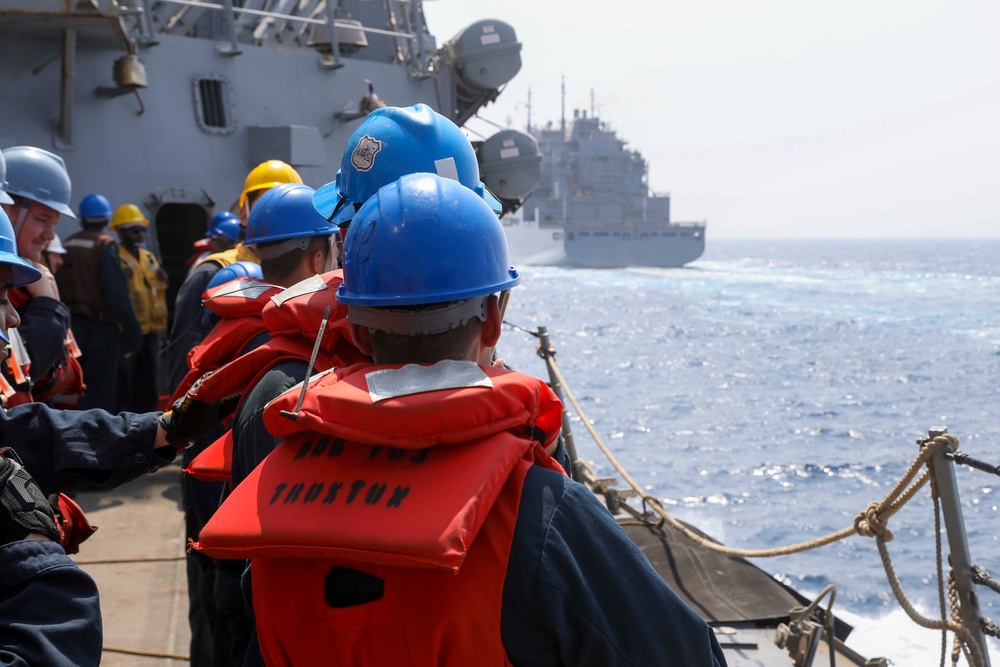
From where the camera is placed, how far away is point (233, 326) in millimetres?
2598

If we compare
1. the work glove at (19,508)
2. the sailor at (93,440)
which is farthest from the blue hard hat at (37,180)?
the work glove at (19,508)

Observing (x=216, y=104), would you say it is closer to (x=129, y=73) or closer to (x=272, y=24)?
(x=129, y=73)

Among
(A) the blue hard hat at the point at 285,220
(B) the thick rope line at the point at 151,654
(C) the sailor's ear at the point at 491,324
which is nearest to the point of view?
(C) the sailor's ear at the point at 491,324

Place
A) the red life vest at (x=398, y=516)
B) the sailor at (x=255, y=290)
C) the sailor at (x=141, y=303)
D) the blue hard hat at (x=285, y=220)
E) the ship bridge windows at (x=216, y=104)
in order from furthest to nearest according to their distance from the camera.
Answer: the ship bridge windows at (x=216, y=104) → the sailor at (x=141, y=303) → the blue hard hat at (x=285, y=220) → the sailor at (x=255, y=290) → the red life vest at (x=398, y=516)

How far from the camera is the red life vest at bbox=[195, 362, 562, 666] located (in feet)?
4.08

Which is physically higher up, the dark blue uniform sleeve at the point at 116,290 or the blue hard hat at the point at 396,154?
the blue hard hat at the point at 396,154

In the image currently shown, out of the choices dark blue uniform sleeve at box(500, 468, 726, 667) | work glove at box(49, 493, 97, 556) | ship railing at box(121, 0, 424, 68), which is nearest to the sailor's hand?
work glove at box(49, 493, 97, 556)

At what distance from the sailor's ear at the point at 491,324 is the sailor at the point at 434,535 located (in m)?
0.08

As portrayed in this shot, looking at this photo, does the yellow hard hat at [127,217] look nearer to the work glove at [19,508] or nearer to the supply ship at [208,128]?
the supply ship at [208,128]

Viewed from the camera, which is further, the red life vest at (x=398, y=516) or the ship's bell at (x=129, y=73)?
the ship's bell at (x=129, y=73)

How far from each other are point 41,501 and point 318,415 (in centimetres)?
48

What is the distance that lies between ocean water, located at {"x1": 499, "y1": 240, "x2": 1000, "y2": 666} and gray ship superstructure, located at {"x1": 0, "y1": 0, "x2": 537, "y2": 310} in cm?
600

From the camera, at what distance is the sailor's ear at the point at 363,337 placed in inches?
60.9

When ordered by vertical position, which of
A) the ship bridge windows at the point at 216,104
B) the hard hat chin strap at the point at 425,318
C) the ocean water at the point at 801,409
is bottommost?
the ocean water at the point at 801,409
